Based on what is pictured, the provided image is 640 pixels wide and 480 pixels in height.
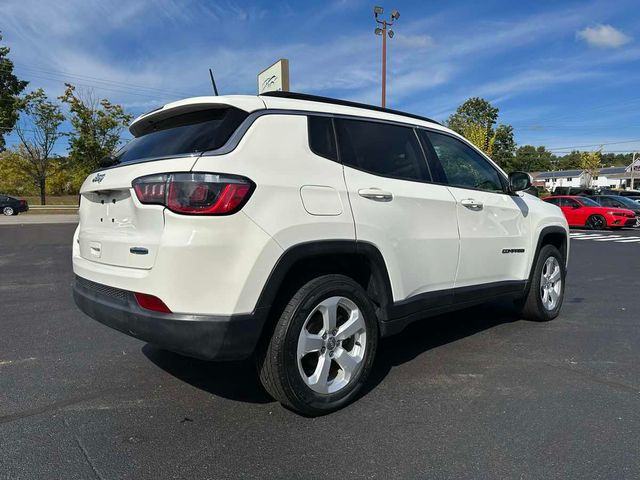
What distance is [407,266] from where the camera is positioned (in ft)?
11.3

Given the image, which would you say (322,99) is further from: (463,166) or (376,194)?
(463,166)

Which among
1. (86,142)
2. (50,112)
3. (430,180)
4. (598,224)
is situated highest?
(50,112)

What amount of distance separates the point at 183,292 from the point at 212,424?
87 centimetres

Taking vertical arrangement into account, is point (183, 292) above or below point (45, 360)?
above

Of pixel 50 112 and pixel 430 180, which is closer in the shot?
Result: pixel 430 180

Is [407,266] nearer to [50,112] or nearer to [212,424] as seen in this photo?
[212,424]

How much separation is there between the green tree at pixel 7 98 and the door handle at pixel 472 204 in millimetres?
35858

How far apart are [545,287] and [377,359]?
7.40 feet

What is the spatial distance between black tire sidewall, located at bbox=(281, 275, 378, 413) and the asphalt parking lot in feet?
0.34

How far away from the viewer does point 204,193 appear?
2.55m

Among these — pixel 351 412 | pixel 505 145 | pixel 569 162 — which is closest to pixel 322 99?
pixel 351 412

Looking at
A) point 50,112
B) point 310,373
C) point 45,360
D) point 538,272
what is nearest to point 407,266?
point 310,373

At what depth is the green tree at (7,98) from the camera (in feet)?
106

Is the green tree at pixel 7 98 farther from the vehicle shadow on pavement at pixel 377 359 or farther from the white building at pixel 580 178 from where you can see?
the white building at pixel 580 178
